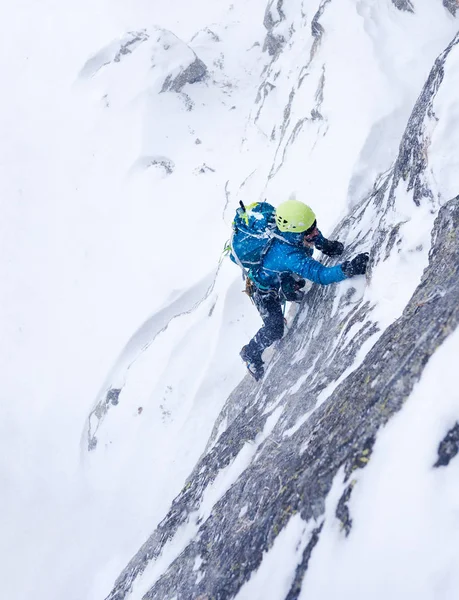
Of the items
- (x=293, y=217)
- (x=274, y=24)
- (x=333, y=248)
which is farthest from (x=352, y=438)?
(x=274, y=24)

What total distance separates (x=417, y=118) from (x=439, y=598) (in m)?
5.29

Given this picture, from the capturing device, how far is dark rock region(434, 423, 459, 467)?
275 cm

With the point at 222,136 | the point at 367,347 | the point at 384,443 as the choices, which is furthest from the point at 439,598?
the point at 222,136

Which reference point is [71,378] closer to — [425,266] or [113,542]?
[113,542]

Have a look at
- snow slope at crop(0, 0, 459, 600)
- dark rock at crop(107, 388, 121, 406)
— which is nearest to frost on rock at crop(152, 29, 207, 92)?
snow slope at crop(0, 0, 459, 600)

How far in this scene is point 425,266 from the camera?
4.73 meters

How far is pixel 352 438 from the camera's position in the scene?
3.52 meters

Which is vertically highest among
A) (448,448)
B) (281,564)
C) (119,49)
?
(119,49)

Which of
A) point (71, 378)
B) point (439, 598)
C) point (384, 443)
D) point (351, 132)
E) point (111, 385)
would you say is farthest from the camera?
point (71, 378)

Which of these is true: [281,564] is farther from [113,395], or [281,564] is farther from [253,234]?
[113,395]

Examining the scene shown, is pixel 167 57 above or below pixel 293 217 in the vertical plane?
above

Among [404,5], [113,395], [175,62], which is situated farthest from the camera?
[175,62]

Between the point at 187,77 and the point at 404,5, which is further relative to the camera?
the point at 187,77

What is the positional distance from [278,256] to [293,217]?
64cm
